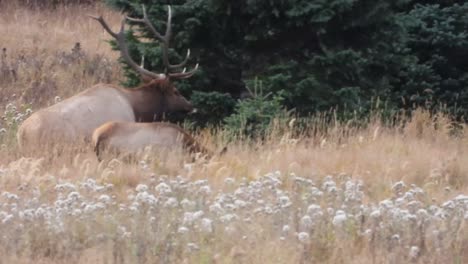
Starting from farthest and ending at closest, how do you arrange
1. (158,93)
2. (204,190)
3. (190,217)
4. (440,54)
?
1. (440,54)
2. (158,93)
3. (204,190)
4. (190,217)

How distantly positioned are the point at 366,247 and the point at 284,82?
6603 mm

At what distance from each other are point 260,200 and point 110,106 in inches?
207

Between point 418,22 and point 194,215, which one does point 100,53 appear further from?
point 194,215

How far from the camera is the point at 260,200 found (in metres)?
7.71

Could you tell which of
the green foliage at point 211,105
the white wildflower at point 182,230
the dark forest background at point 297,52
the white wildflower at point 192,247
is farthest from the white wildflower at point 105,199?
the green foliage at point 211,105

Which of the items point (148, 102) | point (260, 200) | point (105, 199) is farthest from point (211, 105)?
point (105, 199)

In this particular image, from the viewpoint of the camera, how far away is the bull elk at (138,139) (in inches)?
417

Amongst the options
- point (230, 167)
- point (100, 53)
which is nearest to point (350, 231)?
point (230, 167)

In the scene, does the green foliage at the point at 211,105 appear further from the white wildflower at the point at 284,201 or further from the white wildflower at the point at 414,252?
the white wildflower at the point at 414,252

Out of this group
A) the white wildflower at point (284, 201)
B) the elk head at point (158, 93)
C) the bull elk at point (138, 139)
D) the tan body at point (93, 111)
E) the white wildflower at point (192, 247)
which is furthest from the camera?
the elk head at point (158, 93)

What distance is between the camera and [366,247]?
685cm

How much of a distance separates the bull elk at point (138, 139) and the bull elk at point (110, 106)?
34.2 inches

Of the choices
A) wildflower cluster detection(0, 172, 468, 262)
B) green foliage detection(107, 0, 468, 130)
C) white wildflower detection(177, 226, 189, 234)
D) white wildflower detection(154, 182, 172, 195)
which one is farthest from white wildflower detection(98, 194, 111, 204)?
green foliage detection(107, 0, 468, 130)

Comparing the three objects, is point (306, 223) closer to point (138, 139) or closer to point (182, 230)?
point (182, 230)
